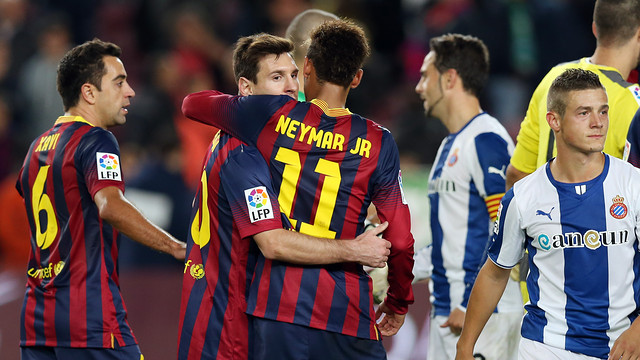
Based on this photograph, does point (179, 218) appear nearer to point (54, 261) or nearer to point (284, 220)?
point (54, 261)

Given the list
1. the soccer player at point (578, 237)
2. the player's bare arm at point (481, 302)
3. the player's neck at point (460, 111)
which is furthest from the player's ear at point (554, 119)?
the player's neck at point (460, 111)

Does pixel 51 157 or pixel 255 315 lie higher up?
pixel 51 157

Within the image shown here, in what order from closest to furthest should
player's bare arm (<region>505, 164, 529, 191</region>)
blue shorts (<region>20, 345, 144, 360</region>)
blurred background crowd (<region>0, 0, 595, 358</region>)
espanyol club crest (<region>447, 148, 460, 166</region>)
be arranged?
blue shorts (<region>20, 345, 144, 360</region>)
player's bare arm (<region>505, 164, 529, 191</region>)
espanyol club crest (<region>447, 148, 460, 166</region>)
blurred background crowd (<region>0, 0, 595, 358</region>)

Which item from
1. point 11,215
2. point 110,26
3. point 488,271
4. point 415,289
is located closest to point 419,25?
point 110,26

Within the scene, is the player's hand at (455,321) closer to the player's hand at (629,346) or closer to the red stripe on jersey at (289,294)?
the player's hand at (629,346)

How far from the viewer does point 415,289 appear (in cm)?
822

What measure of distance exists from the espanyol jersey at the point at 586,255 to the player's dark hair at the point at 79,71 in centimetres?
261

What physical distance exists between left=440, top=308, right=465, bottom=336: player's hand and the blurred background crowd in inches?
141

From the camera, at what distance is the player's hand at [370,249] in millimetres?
4387

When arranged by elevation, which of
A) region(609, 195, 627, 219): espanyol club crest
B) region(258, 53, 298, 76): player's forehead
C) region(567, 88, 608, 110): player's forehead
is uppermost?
region(258, 53, 298, 76): player's forehead

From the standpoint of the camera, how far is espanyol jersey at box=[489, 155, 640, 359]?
14.2 feet

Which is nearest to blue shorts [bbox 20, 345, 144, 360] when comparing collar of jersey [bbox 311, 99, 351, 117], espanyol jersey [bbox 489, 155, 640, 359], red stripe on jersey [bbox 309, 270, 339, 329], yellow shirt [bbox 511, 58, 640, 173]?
red stripe on jersey [bbox 309, 270, 339, 329]

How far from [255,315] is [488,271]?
1.24 metres

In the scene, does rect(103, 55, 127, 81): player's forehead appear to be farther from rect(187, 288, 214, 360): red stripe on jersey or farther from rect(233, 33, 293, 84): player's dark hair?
Result: rect(187, 288, 214, 360): red stripe on jersey
